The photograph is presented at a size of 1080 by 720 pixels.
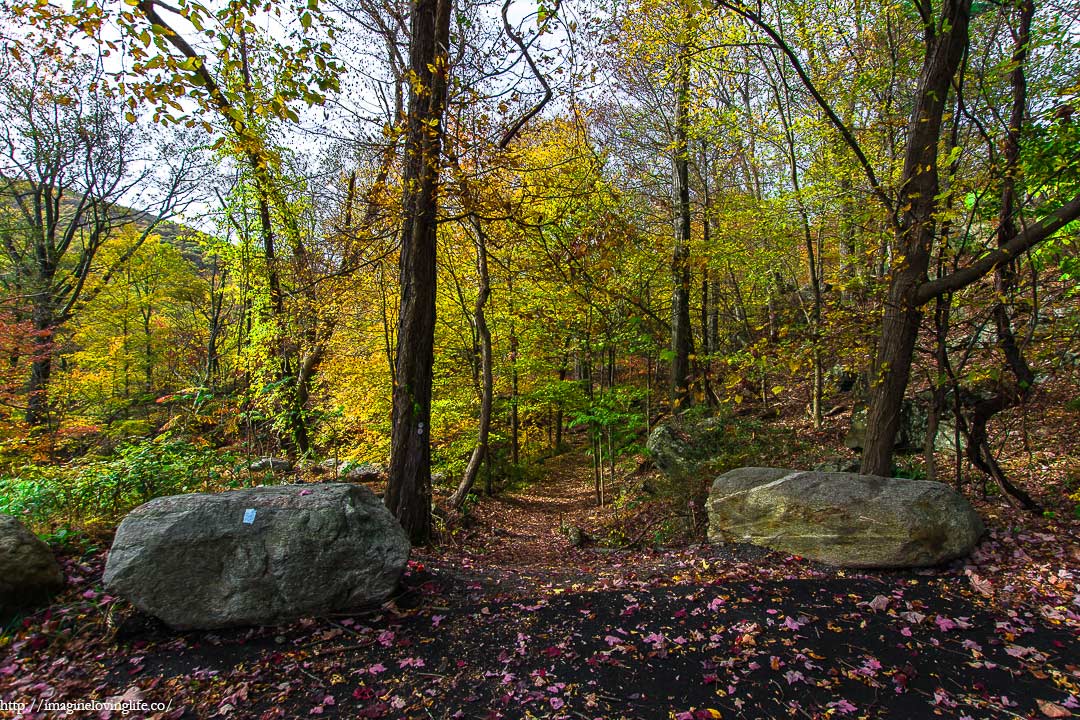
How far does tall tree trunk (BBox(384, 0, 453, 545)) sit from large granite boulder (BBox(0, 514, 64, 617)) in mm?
2682

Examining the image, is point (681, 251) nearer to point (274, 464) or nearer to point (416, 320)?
point (416, 320)

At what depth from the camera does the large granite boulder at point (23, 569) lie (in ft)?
10.6

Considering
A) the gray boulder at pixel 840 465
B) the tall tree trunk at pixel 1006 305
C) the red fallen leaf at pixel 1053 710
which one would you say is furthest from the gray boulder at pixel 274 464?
the tall tree trunk at pixel 1006 305

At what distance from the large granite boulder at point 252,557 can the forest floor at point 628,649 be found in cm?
15

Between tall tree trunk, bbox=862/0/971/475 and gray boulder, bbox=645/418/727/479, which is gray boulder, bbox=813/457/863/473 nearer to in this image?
gray boulder, bbox=645/418/727/479

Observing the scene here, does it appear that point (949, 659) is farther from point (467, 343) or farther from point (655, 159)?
point (655, 159)

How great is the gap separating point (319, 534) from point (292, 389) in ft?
18.6

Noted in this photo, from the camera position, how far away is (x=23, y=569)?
3.30m

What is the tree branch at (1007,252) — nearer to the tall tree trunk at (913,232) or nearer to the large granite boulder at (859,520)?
the tall tree trunk at (913,232)

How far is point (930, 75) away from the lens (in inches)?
177

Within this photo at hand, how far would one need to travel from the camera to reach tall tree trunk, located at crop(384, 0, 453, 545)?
5234 millimetres

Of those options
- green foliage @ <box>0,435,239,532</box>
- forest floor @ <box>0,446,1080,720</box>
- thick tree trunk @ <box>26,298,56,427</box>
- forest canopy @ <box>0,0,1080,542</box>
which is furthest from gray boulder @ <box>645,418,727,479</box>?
thick tree trunk @ <box>26,298,56,427</box>

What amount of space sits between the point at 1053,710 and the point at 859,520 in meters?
1.87

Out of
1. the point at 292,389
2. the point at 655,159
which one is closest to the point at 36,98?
the point at 292,389
